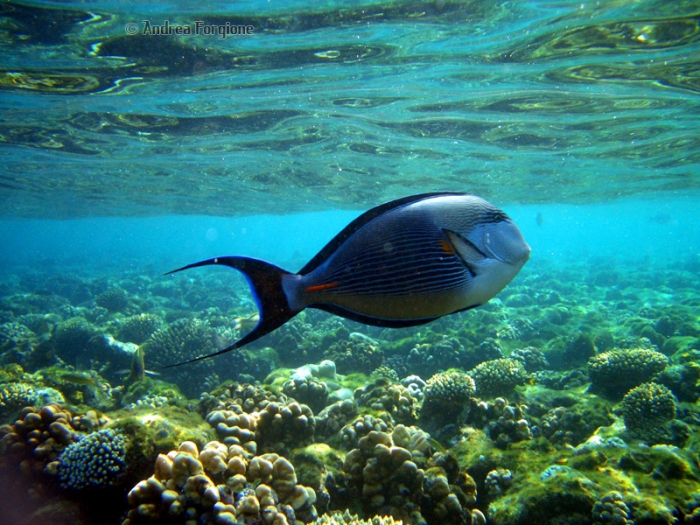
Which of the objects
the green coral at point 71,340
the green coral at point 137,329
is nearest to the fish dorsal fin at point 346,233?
the green coral at point 71,340

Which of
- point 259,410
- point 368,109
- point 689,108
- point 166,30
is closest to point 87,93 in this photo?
point 166,30

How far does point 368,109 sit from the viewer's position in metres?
13.6

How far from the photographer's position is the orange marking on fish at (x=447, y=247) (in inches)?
52.4

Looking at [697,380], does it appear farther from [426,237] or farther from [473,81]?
[473,81]

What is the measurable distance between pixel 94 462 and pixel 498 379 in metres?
6.17

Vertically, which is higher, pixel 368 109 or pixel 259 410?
pixel 368 109

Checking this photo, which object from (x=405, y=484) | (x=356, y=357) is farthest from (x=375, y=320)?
(x=356, y=357)

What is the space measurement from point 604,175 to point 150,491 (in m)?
30.4

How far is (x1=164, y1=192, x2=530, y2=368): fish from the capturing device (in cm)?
131

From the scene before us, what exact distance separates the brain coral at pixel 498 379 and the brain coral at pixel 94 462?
5754 millimetres

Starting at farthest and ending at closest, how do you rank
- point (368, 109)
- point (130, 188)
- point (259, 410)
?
point (130, 188) < point (368, 109) < point (259, 410)

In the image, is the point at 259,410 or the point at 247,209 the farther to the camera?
the point at 247,209

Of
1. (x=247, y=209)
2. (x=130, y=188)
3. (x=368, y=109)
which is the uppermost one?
(x=368, y=109)

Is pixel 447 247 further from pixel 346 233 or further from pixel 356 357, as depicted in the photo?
pixel 356 357
